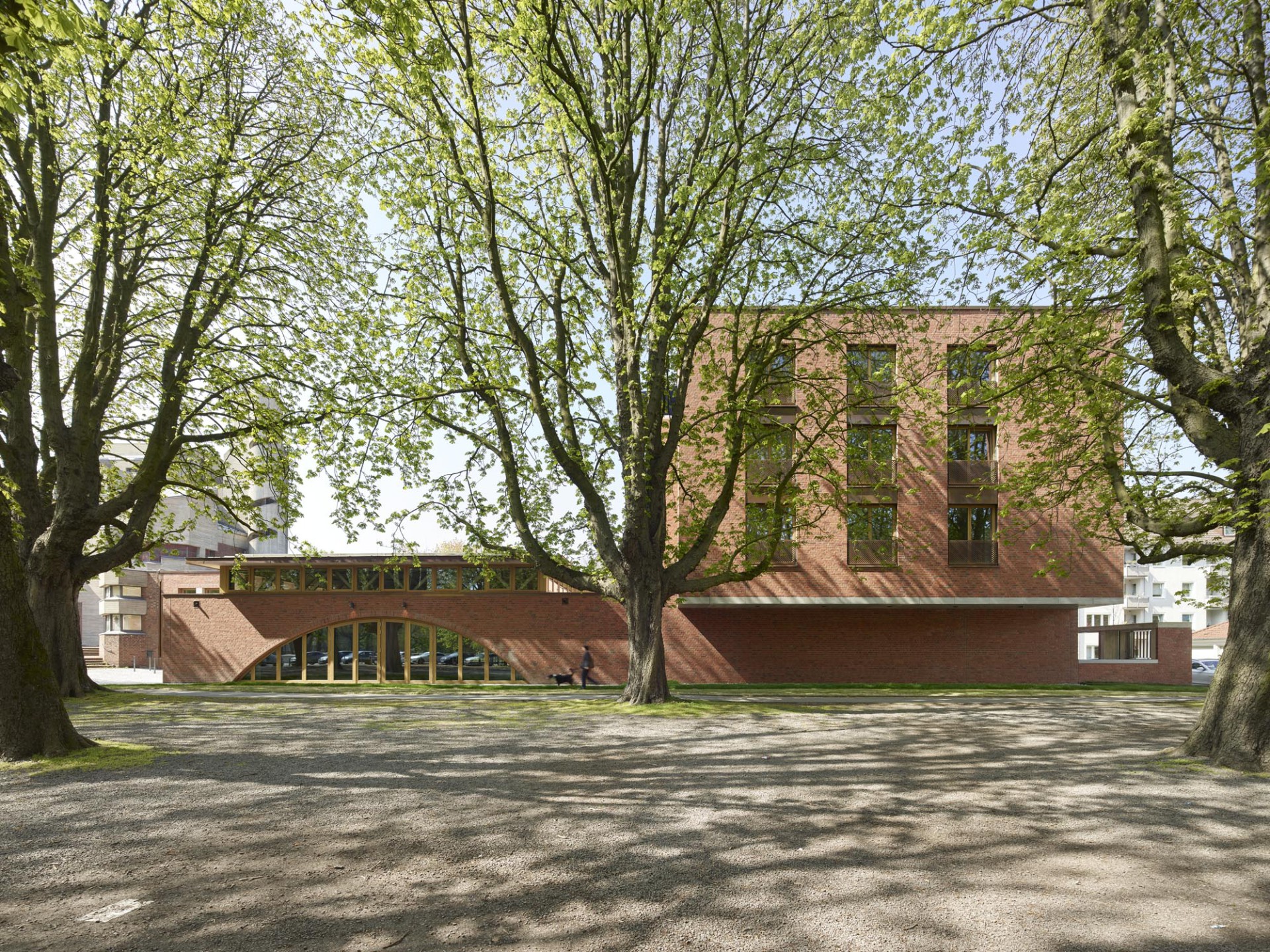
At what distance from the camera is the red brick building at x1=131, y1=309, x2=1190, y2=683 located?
1049 inches

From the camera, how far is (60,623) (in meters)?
16.4

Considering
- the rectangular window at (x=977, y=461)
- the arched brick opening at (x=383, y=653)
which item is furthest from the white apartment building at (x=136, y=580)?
the rectangular window at (x=977, y=461)

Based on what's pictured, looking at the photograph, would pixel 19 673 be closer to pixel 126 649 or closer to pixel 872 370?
pixel 872 370

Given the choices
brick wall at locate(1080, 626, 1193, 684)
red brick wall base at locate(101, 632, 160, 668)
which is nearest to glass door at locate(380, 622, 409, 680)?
red brick wall base at locate(101, 632, 160, 668)

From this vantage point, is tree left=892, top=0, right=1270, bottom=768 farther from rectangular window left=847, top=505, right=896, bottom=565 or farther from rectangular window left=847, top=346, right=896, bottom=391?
rectangular window left=847, top=505, right=896, bottom=565

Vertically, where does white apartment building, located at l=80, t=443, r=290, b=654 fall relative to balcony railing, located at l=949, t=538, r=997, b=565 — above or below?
below

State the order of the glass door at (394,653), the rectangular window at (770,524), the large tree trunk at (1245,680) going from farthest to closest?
1. the glass door at (394,653)
2. the rectangular window at (770,524)
3. the large tree trunk at (1245,680)

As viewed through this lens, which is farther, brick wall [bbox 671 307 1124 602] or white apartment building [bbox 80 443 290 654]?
white apartment building [bbox 80 443 290 654]

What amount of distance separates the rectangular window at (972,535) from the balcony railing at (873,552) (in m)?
2.31

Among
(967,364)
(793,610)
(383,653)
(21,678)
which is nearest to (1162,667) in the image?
(793,610)

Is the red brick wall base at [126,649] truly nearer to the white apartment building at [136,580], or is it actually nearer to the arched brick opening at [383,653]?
the white apartment building at [136,580]

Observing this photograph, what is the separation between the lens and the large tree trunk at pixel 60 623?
15586mm

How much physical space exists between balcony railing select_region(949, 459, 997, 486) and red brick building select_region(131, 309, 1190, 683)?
75 millimetres

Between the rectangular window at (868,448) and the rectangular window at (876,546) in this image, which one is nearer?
the rectangular window at (868,448)
